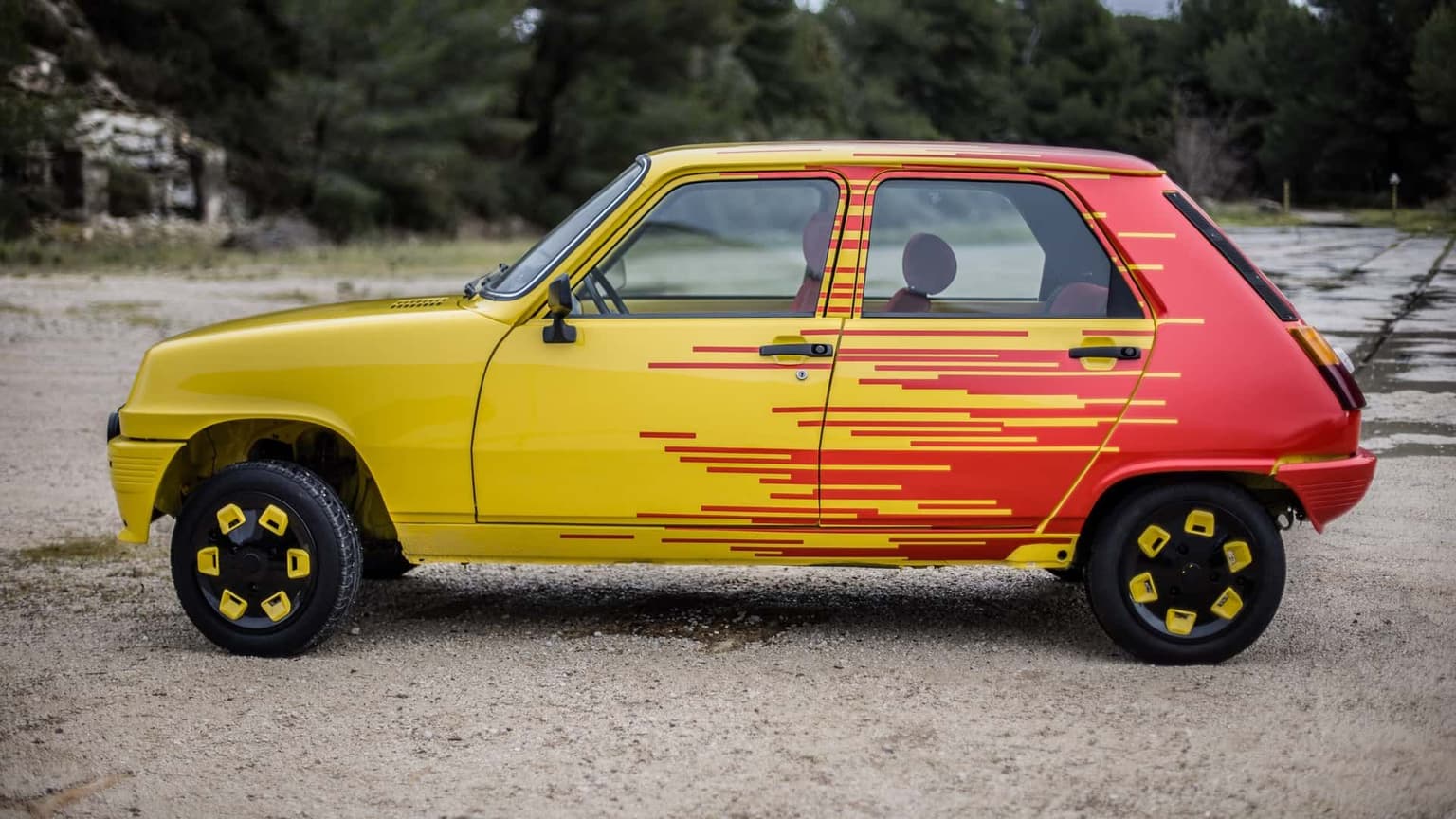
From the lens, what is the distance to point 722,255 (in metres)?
31.8

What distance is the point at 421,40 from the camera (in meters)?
41.2

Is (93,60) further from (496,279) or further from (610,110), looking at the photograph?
(496,279)

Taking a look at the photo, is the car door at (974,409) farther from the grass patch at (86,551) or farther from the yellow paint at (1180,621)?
the grass patch at (86,551)

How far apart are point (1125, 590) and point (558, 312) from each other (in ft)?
6.89

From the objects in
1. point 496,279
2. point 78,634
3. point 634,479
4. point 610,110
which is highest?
point 610,110

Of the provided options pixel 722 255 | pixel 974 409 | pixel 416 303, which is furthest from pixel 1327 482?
pixel 722 255

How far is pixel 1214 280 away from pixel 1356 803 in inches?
73.8

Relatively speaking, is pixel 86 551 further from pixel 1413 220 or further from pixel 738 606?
pixel 1413 220

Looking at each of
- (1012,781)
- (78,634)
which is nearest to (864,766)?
(1012,781)

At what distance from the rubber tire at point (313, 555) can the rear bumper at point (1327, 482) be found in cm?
314

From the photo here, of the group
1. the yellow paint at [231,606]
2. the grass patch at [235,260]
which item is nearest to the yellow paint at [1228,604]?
the yellow paint at [231,606]

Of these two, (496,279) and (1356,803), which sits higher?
(496,279)

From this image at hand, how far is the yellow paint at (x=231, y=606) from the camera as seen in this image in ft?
18.2

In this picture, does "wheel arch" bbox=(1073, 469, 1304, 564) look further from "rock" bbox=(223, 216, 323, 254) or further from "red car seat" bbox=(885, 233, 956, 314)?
"rock" bbox=(223, 216, 323, 254)
